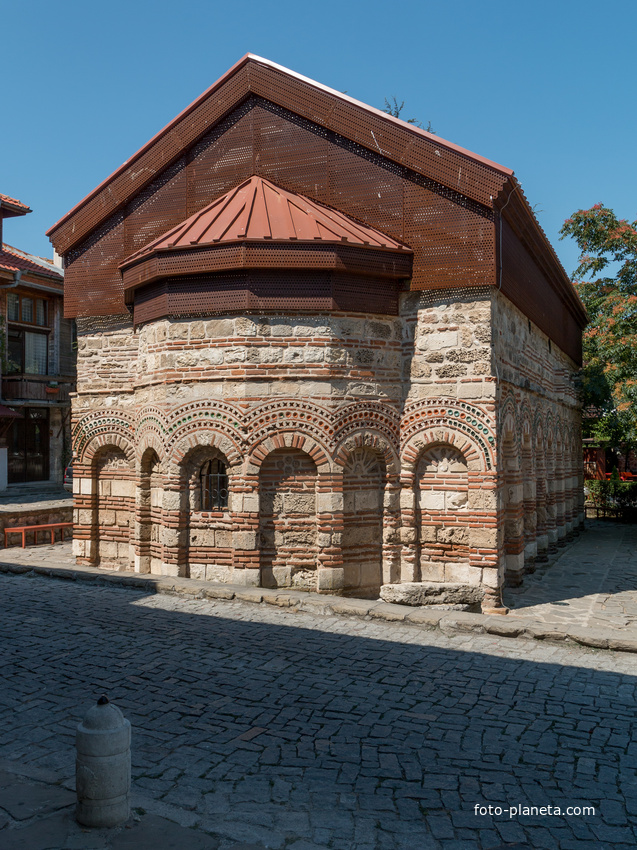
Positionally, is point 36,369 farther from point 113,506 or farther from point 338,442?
point 338,442

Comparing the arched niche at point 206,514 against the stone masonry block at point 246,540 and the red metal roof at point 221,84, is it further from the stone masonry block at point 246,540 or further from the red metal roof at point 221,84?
the red metal roof at point 221,84

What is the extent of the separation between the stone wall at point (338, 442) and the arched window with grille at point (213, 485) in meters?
0.13

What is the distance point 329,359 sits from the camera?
8680 millimetres

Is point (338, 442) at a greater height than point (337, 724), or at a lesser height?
greater

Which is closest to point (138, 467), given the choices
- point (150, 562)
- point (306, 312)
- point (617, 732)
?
point (150, 562)

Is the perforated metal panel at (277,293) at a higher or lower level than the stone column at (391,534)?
higher

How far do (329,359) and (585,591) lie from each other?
524 cm

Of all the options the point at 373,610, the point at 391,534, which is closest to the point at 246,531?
the point at 391,534

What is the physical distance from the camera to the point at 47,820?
140 inches

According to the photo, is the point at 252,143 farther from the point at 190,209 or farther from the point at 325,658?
the point at 325,658

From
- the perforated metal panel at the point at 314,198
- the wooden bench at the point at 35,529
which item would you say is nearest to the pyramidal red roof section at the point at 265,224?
the perforated metal panel at the point at 314,198

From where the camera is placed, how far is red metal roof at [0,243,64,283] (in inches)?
878

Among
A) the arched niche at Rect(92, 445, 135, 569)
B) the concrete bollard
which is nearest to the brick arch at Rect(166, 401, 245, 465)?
the arched niche at Rect(92, 445, 135, 569)

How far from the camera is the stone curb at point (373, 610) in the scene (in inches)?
268
